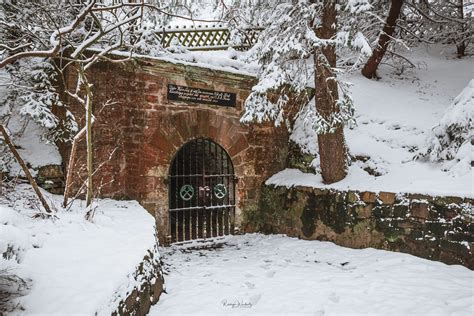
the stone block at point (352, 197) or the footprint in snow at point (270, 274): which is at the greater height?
the stone block at point (352, 197)

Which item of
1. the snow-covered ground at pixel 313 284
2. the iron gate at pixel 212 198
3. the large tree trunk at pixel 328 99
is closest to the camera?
the snow-covered ground at pixel 313 284

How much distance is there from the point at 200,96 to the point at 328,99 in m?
2.44

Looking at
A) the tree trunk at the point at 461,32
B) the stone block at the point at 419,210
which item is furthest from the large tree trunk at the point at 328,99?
the tree trunk at the point at 461,32

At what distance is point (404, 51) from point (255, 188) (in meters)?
6.59

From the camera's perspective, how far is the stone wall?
14.4ft

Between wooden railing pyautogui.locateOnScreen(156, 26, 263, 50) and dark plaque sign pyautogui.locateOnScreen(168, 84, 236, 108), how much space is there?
3.99 feet

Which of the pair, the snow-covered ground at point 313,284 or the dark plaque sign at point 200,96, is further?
the dark plaque sign at point 200,96

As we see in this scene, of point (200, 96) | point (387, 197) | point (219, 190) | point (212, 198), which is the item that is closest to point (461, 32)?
point (387, 197)

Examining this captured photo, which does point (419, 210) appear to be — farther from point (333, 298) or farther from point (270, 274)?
point (270, 274)

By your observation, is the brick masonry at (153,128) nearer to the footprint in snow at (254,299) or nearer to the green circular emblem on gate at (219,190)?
the green circular emblem on gate at (219,190)

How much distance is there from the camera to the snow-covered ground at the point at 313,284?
3.39 meters

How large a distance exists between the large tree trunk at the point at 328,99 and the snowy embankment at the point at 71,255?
331 cm

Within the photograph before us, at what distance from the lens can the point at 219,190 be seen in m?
6.90

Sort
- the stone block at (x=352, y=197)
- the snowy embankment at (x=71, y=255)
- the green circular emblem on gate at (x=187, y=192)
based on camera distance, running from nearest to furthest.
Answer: the snowy embankment at (x=71, y=255)
the stone block at (x=352, y=197)
the green circular emblem on gate at (x=187, y=192)
